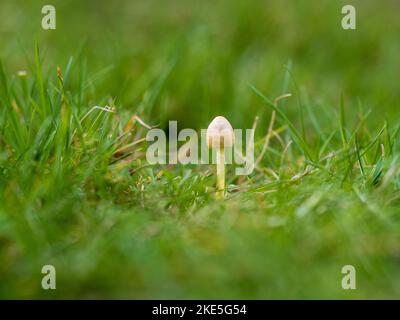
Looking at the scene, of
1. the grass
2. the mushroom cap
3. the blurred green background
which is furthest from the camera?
the blurred green background

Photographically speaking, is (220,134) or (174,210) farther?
(220,134)

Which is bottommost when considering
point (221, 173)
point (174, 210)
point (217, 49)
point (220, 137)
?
point (174, 210)

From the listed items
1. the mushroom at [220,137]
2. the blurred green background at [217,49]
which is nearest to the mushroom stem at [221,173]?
the mushroom at [220,137]

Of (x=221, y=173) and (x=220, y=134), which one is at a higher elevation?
(x=220, y=134)

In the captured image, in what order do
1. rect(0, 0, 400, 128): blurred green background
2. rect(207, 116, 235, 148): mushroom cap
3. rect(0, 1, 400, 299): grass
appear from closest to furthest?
rect(0, 1, 400, 299): grass
rect(207, 116, 235, 148): mushroom cap
rect(0, 0, 400, 128): blurred green background

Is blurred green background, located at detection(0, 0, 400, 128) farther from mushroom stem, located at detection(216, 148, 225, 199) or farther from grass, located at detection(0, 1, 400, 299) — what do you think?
mushroom stem, located at detection(216, 148, 225, 199)

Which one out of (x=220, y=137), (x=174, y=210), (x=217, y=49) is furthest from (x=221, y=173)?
(x=217, y=49)

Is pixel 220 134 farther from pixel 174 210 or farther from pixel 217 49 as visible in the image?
pixel 217 49

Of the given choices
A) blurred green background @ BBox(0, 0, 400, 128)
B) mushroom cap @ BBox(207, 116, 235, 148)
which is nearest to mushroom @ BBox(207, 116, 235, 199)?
mushroom cap @ BBox(207, 116, 235, 148)

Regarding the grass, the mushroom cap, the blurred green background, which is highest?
the blurred green background

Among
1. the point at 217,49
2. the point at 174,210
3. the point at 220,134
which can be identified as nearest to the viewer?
the point at 174,210

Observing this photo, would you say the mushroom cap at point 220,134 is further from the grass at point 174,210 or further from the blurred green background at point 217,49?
the blurred green background at point 217,49

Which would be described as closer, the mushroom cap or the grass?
the grass
